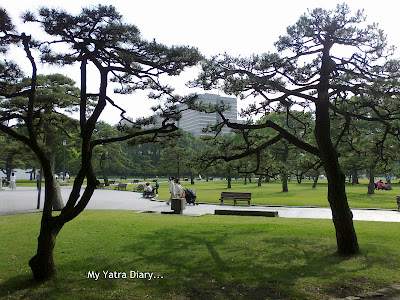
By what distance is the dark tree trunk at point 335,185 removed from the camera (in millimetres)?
7461

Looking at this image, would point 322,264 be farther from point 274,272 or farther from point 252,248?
point 252,248

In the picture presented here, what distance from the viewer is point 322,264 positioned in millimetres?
6828

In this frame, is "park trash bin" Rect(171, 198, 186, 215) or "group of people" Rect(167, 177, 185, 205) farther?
"group of people" Rect(167, 177, 185, 205)

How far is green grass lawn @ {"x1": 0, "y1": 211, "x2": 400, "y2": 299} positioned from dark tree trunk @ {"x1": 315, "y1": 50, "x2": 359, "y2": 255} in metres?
0.37

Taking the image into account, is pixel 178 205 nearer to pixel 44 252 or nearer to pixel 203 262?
pixel 203 262

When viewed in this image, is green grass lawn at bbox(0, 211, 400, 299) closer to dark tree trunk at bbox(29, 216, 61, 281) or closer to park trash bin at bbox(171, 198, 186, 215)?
dark tree trunk at bbox(29, 216, 61, 281)

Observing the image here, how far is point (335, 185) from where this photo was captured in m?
7.49

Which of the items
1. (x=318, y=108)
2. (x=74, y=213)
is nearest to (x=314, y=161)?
(x=318, y=108)

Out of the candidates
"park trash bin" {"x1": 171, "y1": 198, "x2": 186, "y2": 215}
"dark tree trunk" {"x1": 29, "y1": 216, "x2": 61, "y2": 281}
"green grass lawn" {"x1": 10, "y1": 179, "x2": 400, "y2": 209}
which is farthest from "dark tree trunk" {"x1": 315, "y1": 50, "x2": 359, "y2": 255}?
"green grass lawn" {"x1": 10, "y1": 179, "x2": 400, "y2": 209}

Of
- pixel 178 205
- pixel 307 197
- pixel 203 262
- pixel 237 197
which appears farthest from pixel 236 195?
pixel 203 262

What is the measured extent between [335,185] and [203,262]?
3348 mm

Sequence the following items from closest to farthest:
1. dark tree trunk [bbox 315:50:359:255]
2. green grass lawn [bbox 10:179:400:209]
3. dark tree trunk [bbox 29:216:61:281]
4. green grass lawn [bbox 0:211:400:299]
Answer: green grass lawn [bbox 0:211:400:299] → dark tree trunk [bbox 29:216:61:281] → dark tree trunk [bbox 315:50:359:255] → green grass lawn [bbox 10:179:400:209]

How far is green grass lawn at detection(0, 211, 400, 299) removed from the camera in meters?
5.39

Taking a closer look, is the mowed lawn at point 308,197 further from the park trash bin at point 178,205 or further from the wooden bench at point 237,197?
the park trash bin at point 178,205
